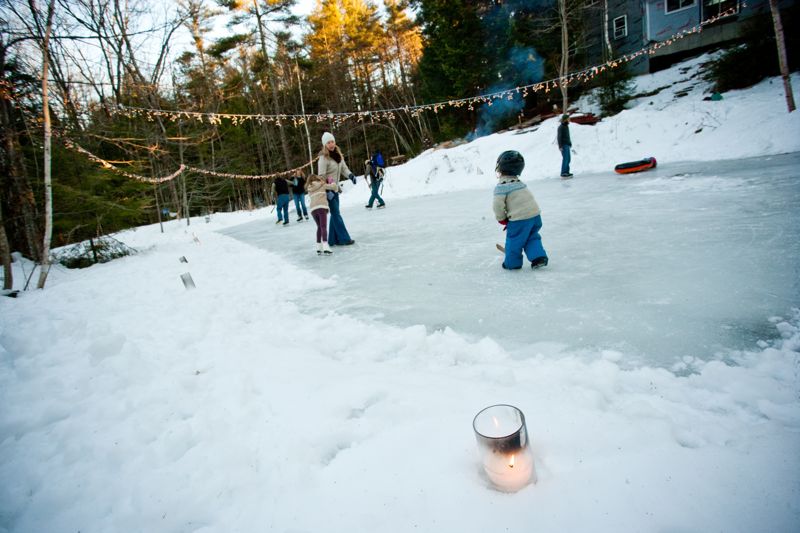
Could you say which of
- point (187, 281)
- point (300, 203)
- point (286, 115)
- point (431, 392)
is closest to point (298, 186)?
point (300, 203)

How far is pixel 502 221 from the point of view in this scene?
3.69 meters

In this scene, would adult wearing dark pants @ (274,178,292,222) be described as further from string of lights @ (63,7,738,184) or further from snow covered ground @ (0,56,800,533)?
snow covered ground @ (0,56,800,533)

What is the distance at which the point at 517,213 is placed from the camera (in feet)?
11.7

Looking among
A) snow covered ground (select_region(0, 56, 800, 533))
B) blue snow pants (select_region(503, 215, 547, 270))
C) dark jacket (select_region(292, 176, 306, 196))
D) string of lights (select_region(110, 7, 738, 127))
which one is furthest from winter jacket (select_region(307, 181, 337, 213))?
dark jacket (select_region(292, 176, 306, 196))

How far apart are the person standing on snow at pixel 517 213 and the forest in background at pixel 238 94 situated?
22.0 ft

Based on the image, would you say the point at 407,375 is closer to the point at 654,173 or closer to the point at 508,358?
the point at 508,358

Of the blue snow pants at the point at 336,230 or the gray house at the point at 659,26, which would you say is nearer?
the blue snow pants at the point at 336,230

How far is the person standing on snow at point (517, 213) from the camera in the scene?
3.56 meters

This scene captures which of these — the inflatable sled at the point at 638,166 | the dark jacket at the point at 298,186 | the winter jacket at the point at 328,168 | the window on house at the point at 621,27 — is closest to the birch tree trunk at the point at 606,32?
the window on house at the point at 621,27

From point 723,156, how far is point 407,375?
1082cm

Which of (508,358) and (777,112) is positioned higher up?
(777,112)

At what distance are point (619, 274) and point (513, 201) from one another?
46.2 inches

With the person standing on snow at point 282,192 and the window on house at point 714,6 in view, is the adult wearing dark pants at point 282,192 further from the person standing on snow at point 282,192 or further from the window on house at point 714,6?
the window on house at point 714,6

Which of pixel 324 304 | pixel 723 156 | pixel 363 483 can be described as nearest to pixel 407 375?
pixel 363 483
